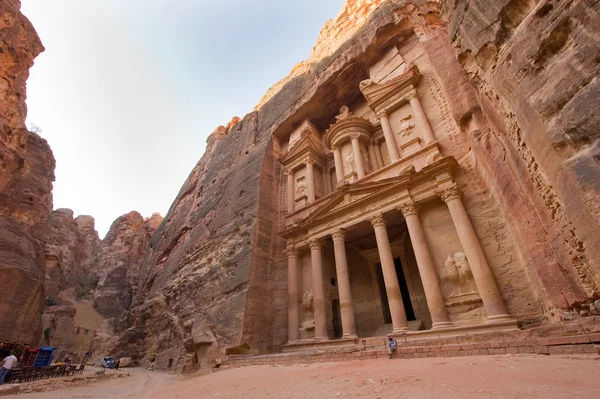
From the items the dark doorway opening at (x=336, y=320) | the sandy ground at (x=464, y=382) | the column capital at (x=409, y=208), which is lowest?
the sandy ground at (x=464, y=382)

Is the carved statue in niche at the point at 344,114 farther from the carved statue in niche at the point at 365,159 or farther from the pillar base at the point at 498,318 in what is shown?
the pillar base at the point at 498,318

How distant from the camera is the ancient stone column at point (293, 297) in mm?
12875

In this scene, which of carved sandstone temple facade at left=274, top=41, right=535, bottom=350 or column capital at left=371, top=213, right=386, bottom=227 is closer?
carved sandstone temple facade at left=274, top=41, right=535, bottom=350

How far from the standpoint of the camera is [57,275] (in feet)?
112

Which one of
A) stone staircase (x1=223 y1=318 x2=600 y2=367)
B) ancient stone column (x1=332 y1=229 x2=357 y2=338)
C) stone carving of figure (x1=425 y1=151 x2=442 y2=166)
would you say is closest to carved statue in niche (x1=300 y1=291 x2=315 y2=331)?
ancient stone column (x1=332 y1=229 x2=357 y2=338)

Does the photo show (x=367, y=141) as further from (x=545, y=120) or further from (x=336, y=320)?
(x=545, y=120)

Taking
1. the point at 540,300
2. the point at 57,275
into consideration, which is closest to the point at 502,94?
the point at 540,300

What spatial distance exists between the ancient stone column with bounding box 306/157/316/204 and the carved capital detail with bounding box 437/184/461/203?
24.3 ft

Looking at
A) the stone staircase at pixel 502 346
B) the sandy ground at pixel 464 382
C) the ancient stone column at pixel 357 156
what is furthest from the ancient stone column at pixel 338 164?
the sandy ground at pixel 464 382

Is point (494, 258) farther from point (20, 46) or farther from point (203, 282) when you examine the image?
point (20, 46)

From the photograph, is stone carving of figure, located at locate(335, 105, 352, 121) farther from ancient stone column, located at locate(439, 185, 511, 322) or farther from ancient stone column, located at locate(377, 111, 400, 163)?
ancient stone column, located at locate(439, 185, 511, 322)

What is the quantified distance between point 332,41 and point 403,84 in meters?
10.4

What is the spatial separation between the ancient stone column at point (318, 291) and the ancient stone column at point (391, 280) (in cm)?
306

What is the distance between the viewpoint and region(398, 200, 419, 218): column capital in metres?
11.3
